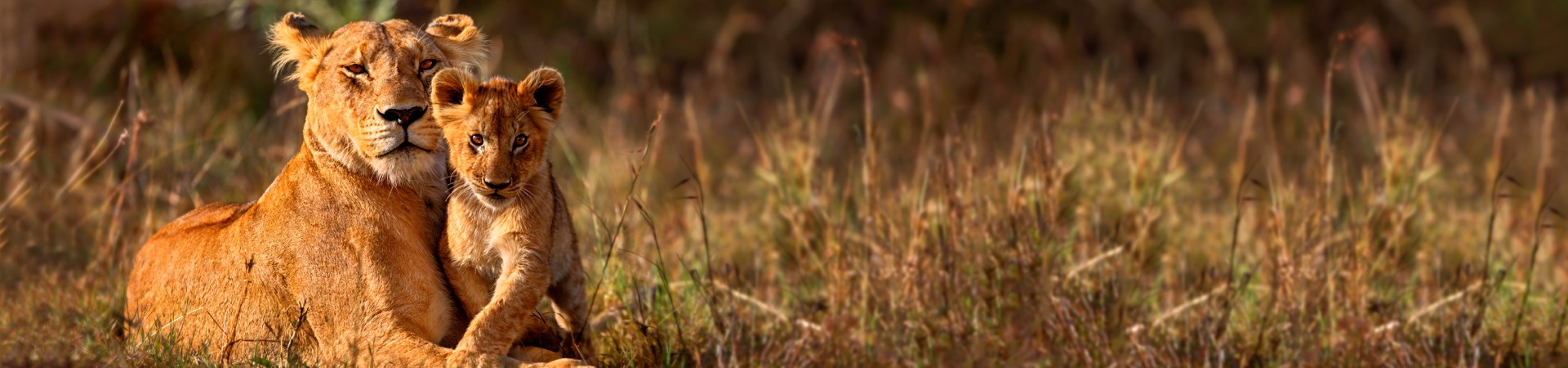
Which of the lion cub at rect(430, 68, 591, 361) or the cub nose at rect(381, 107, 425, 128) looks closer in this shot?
the lion cub at rect(430, 68, 591, 361)

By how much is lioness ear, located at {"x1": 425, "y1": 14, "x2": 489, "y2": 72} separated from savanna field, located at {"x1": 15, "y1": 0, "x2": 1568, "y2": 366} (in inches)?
21.2

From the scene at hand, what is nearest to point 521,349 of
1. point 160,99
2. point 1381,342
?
point 1381,342

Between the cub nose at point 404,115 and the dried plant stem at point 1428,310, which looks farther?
the dried plant stem at point 1428,310

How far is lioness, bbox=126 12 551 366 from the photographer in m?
3.85

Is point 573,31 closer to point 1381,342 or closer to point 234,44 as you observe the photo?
point 234,44

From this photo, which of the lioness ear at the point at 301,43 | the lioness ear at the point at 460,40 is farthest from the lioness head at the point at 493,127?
the lioness ear at the point at 301,43

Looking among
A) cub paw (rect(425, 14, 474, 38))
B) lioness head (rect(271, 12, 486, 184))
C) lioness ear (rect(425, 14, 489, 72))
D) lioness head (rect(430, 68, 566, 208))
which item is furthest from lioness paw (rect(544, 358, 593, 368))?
cub paw (rect(425, 14, 474, 38))

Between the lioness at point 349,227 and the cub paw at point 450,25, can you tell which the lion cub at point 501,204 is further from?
the cub paw at point 450,25

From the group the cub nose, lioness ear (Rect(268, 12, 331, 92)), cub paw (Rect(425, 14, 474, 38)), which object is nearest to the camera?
the cub nose

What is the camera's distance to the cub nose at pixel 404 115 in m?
3.74

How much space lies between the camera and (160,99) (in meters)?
8.03

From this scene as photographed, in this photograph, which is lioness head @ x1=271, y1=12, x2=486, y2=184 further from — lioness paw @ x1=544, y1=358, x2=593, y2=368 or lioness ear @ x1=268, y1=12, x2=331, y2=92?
lioness paw @ x1=544, y1=358, x2=593, y2=368

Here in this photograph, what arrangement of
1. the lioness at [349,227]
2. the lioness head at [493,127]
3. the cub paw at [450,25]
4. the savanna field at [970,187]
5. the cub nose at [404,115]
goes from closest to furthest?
1. the lioness head at [493,127]
2. the cub nose at [404,115]
3. the lioness at [349,227]
4. the cub paw at [450,25]
5. the savanna field at [970,187]

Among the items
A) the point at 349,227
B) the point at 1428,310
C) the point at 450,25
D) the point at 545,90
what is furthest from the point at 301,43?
the point at 1428,310
